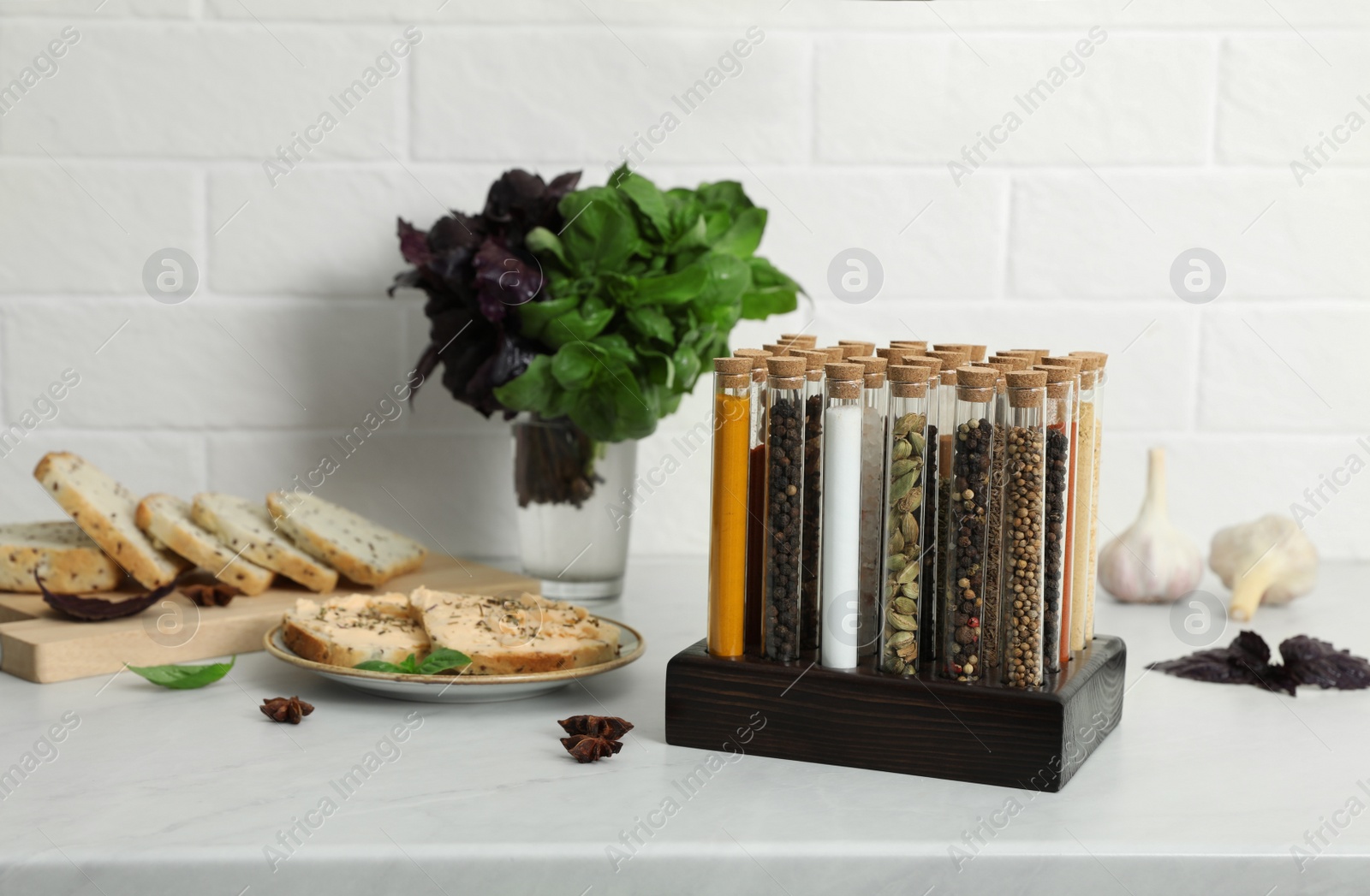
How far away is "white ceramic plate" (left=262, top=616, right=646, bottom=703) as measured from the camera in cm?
99

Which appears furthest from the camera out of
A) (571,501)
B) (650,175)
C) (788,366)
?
(650,175)

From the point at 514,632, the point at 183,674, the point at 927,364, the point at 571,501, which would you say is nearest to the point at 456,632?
the point at 514,632

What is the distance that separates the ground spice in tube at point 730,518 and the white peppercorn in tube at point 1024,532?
196 millimetres

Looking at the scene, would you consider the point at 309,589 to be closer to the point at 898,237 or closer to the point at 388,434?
the point at 388,434

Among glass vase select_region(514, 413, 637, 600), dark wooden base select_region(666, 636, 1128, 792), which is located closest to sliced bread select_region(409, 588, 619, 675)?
dark wooden base select_region(666, 636, 1128, 792)

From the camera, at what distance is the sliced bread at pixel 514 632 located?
1.03 metres

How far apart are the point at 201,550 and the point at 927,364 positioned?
31.8 inches

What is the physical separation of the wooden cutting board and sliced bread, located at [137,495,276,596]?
0.02m

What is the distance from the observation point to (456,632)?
1061 mm

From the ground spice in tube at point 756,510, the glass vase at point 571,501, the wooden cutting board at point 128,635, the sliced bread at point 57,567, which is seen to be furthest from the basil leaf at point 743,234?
the sliced bread at point 57,567

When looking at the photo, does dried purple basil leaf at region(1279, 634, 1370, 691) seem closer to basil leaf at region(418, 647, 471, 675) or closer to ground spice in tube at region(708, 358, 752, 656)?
ground spice in tube at region(708, 358, 752, 656)

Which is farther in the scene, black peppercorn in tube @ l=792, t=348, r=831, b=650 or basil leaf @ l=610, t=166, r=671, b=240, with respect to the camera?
basil leaf @ l=610, t=166, r=671, b=240

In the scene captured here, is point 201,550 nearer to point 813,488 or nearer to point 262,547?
point 262,547

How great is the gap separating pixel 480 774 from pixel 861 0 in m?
1.12
